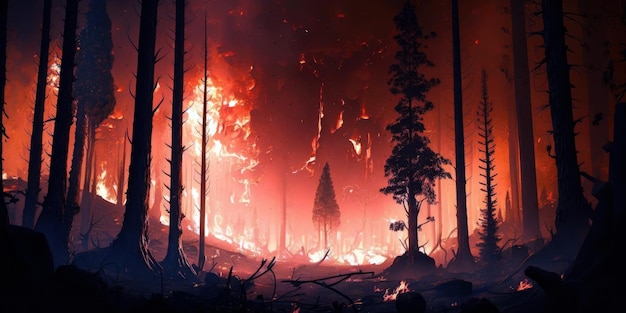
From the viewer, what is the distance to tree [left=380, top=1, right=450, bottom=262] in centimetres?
2531

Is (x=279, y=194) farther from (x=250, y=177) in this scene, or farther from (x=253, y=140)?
(x=253, y=140)

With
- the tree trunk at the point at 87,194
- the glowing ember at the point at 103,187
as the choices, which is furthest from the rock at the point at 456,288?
the glowing ember at the point at 103,187

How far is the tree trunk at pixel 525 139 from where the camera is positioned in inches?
1156

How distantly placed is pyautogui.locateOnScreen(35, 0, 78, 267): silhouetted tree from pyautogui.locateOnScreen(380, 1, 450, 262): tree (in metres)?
16.9

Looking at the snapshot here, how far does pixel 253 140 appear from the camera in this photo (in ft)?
203

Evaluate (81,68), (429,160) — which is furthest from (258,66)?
(429,160)

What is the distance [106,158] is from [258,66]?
85.8 feet

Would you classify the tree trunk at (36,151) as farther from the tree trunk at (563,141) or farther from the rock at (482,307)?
the tree trunk at (563,141)

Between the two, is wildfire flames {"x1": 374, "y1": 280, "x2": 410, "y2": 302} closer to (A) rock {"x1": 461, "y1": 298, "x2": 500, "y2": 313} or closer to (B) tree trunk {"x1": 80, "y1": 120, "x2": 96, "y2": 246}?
(A) rock {"x1": 461, "y1": 298, "x2": 500, "y2": 313}

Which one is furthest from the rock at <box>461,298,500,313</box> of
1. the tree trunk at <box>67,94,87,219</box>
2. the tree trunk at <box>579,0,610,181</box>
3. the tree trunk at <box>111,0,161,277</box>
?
the tree trunk at <box>579,0,610,181</box>

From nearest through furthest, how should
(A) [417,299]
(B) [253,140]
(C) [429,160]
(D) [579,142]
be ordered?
(A) [417,299], (C) [429,160], (D) [579,142], (B) [253,140]

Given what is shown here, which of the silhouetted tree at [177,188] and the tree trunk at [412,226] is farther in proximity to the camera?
the tree trunk at [412,226]

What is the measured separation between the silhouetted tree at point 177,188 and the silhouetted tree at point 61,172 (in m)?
4.44

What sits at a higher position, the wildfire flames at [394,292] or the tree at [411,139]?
the tree at [411,139]
